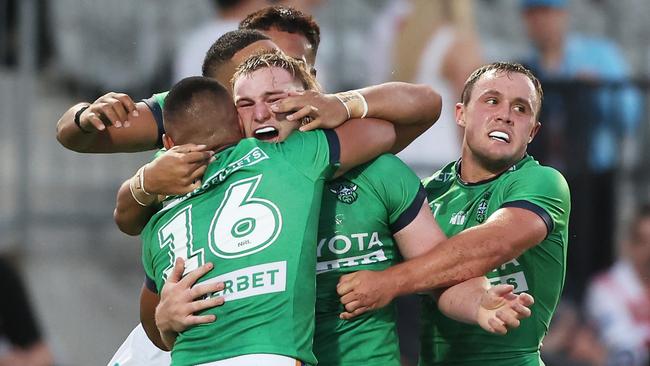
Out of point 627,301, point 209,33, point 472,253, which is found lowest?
point 627,301

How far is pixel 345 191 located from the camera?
4.46m

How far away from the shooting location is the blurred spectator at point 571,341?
1040 centimetres

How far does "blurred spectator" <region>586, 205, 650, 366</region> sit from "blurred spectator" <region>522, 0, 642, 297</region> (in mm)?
151

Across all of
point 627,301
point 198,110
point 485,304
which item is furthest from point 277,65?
point 627,301

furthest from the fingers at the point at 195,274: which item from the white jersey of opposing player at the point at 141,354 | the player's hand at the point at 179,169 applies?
the white jersey of opposing player at the point at 141,354

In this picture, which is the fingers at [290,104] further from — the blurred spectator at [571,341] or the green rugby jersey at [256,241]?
the blurred spectator at [571,341]

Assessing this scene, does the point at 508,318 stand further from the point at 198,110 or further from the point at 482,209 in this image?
the point at 198,110

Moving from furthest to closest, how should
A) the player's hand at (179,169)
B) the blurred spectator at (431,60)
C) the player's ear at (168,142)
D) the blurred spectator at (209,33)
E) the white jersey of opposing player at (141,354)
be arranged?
the blurred spectator at (431,60)
the blurred spectator at (209,33)
the white jersey of opposing player at (141,354)
the player's ear at (168,142)
the player's hand at (179,169)

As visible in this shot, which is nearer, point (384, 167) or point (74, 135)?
point (384, 167)

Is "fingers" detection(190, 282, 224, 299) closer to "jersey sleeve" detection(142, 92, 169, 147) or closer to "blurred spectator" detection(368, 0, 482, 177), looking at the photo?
"jersey sleeve" detection(142, 92, 169, 147)

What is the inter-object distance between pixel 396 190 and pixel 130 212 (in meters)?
1.02

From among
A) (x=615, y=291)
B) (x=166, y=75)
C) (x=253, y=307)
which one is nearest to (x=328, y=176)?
(x=253, y=307)

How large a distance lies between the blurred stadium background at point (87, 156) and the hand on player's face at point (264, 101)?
5734 mm

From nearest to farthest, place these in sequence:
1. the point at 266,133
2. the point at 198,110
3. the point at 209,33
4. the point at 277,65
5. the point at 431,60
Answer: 1. the point at 198,110
2. the point at 266,133
3. the point at 277,65
4. the point at 209,33
5. the point at 431,60
